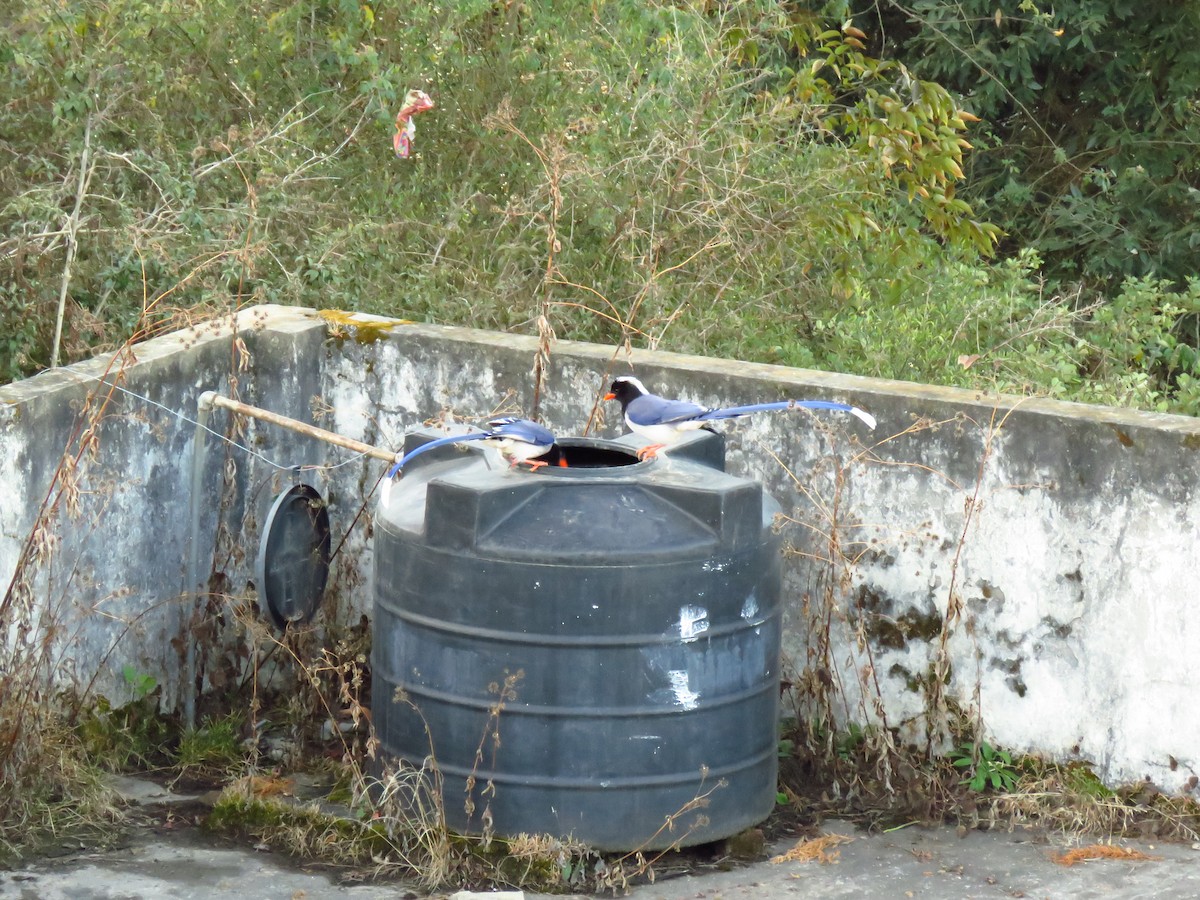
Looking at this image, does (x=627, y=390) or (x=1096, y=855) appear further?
(x=627, y=390)

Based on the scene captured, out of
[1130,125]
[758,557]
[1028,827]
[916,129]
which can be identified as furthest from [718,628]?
[1130,125]

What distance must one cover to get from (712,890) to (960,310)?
12.4 feet

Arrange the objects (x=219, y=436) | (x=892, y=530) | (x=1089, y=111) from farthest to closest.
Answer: (x=1089, y=111)
(x=219, y=436)
(x=892, y=530)

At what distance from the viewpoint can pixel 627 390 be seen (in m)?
5.16

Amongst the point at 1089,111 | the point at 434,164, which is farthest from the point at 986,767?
the point at 1089,111

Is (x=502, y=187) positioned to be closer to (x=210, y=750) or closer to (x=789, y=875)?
(x=210, y=750)

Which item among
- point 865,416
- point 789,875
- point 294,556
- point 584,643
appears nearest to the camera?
point 584,643

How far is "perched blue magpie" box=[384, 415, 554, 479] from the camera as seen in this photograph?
4602mm

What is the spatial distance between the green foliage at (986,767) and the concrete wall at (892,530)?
0.06 m

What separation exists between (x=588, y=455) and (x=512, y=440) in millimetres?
380

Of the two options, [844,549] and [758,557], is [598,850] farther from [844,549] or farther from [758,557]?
[844,549]

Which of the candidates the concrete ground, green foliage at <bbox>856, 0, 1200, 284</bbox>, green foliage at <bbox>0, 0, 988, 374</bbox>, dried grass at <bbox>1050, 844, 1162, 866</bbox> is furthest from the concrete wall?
green foliage at <bbox>856, 0, 1200, 284</bbox>

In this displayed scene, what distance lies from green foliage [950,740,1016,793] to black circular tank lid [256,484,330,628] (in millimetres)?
2261

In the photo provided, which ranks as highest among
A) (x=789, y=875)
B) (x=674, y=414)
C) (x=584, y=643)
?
(x=674, y=414)
